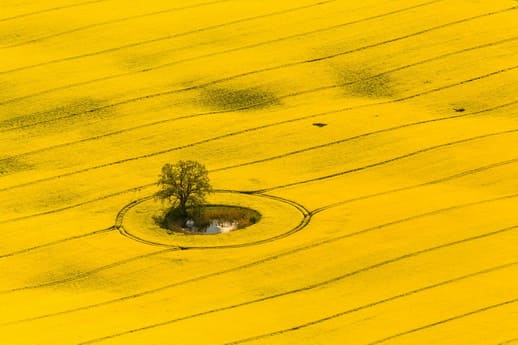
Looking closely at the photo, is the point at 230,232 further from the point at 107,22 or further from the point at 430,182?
the point at 107,22

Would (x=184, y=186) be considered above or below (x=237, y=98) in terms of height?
below

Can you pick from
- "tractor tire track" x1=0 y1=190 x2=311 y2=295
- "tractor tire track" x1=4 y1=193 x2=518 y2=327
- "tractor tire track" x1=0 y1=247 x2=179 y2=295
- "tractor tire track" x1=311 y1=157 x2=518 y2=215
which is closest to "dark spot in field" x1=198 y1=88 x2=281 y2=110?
"tractor tire track" x1=0 y1=190 x2=311 y2=295

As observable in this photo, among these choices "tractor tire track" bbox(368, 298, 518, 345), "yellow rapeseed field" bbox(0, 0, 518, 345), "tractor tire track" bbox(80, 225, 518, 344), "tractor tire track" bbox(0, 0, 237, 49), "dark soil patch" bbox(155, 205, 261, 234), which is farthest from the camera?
"tractor tire track" bbox(0, 0, 237, 49)

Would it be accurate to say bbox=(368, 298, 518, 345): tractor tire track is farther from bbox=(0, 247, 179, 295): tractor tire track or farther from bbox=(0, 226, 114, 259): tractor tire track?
bbox=(0, 226, 114, 259): tractor tire track

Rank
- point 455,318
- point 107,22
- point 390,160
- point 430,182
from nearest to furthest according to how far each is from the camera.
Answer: point 455,318
point 430,182
point 390,160
point 107,22

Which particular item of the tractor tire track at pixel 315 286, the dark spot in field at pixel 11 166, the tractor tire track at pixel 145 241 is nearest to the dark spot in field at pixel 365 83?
the tractor tire track at pixel 145 241

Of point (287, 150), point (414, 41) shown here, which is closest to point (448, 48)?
point (414, 41)

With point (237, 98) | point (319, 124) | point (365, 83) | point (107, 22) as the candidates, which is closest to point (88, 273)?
point (319, 124)

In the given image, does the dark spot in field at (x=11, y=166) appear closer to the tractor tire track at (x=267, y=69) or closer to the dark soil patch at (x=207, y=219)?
the tractor tire track at (x=267, y=69)
